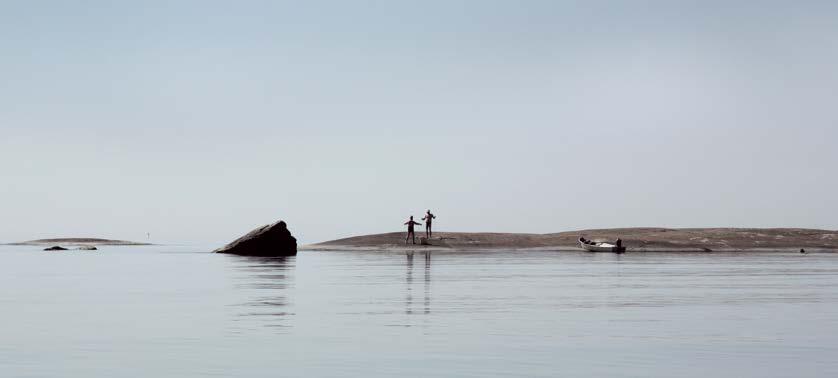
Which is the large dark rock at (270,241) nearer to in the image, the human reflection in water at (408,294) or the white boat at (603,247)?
the white boat at (603,247)

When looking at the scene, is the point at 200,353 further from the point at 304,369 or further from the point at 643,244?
the point at 643,244

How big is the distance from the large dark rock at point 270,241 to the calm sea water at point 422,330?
4125 centimetres

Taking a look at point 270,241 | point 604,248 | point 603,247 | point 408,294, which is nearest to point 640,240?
point 603,247

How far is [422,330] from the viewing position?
18094 mm

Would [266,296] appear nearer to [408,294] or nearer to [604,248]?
[408,294]

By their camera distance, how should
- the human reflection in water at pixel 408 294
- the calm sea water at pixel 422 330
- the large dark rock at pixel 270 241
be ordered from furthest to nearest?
the large dark rock at pixel 270 241 → the human reflection in water at pixel 408 294 → the calm sea water at pixel 422 330

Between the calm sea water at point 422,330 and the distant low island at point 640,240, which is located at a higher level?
the distant low island at point 640,240

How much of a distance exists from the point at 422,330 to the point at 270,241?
56675 millimetres

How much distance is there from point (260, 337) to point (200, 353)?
82.3 inches

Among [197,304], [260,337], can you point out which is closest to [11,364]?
[260,337]

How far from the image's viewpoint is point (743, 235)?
10781 centimetres

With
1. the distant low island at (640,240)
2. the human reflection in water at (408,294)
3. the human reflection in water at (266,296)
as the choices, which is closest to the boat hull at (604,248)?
the distant low island at (640,240)

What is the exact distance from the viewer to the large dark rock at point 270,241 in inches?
2894

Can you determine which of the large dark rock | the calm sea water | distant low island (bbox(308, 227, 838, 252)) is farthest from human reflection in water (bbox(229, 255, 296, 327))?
distant low island (bbox(308, 227, 838, 252))
